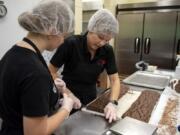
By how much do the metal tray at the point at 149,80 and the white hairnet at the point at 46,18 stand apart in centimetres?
128

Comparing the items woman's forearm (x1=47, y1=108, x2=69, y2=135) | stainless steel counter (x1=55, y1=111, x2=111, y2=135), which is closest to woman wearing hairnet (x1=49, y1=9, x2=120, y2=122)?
stainless steel counter (x1=55, y1=111, x2=111, y2=135)

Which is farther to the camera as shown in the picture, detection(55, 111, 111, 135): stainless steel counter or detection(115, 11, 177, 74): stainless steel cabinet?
detection(115, 11, 177, 74): stainless steel cabinet

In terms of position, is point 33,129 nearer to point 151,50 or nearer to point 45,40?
point 45,40

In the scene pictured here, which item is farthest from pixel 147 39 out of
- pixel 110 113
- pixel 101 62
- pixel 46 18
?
pixel 46 18

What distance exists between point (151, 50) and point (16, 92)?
298 cm

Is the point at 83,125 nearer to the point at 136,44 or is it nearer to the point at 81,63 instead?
the point at 81,63

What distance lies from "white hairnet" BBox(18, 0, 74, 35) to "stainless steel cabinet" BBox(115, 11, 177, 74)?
275 cm

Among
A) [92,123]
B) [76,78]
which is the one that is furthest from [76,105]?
[76,78]

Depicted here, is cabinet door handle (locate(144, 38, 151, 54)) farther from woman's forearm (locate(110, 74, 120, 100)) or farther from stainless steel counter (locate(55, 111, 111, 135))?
stainless steel counter (locate(55, 111, 111, 135))

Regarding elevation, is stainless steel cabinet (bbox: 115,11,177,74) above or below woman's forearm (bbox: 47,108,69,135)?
above

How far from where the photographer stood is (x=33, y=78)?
0.68m

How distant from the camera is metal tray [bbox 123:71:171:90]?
1896mm

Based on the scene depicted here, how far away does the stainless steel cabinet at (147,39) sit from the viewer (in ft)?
10.6

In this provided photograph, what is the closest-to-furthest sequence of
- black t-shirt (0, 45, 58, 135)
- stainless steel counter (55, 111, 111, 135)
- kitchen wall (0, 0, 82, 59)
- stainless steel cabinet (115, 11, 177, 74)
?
1. black t-shirt (0, 45, 58, 135)
2. stainless steel counter (55, 111, 111, 135)
3. kitchen wall (0, 0, 82, 59)
4. stainless steel cabinet (115, 11, 177, 74)
